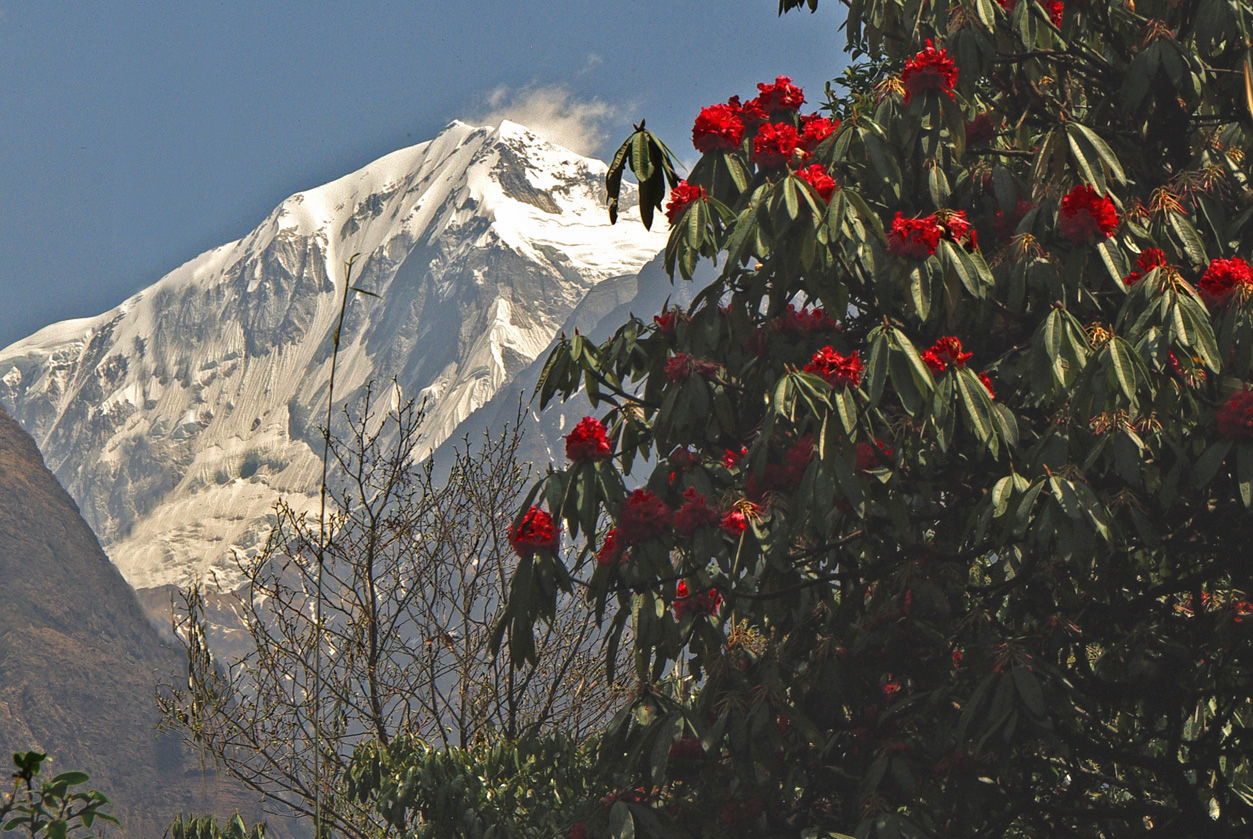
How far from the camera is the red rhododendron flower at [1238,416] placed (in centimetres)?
422

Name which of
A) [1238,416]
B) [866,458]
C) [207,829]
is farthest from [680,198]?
[207,829]

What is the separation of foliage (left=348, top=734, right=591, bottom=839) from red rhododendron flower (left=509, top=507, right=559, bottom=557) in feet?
5.85

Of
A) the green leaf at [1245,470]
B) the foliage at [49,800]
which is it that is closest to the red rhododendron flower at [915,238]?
the green leaf at [1245,470]

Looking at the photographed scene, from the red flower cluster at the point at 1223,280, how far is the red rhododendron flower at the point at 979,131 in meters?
1.66

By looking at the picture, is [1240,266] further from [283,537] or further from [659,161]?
[283,537]

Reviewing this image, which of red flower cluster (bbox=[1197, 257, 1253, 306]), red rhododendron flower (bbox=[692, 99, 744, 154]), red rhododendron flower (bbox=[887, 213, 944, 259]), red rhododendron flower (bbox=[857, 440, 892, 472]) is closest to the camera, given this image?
red flower cluster (bbox=[1197, 257, 1253, 306])

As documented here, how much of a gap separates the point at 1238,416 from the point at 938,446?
1037 millimetres

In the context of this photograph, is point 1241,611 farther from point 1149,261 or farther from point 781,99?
point 781,99

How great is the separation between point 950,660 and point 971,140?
7.97ft

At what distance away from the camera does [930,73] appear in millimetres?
5055

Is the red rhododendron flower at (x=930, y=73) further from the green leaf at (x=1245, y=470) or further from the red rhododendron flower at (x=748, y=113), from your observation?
the green leaf at (x=1245, y=470)

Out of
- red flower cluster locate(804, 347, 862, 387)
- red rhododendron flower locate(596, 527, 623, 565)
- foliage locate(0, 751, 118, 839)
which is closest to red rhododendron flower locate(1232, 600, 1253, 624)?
red flower cluster locate(804, 347, 862, 387)

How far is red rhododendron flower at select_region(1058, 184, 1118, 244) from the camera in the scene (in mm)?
4742

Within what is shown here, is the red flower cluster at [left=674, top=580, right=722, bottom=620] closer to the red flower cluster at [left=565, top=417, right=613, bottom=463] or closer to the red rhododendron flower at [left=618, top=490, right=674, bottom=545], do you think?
the red rhododendron flower at [left=618, top=490, right=674, bottom=545]
